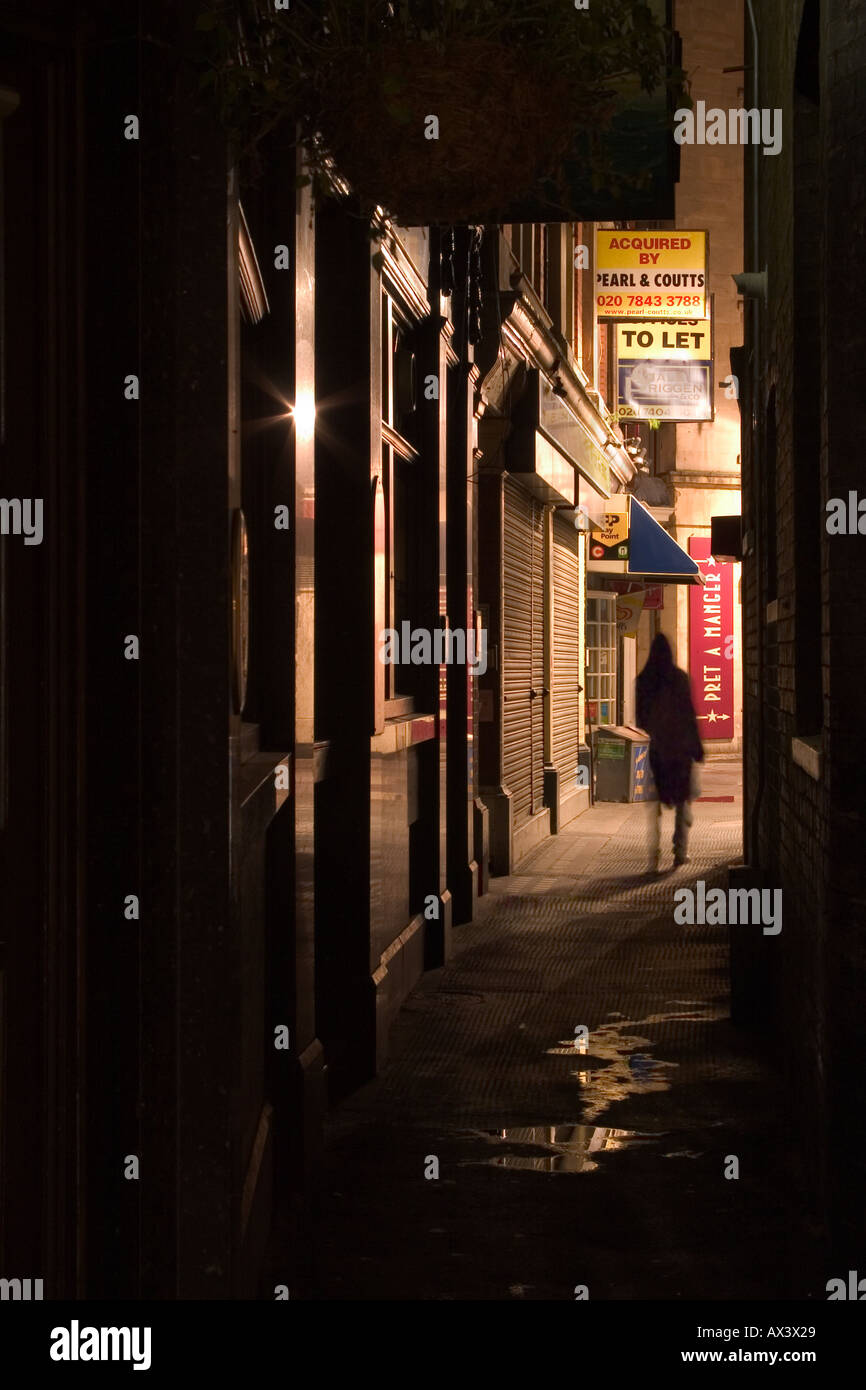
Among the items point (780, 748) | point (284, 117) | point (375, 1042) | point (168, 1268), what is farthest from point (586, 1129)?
point (284, 117)

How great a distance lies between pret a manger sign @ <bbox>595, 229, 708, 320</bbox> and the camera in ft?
69.2

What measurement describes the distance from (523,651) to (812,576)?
10477mm

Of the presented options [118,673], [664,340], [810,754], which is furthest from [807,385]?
[664,340]

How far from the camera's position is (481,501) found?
15.4m

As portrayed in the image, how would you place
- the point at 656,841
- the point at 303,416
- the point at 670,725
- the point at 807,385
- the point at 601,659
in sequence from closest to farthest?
the point at 303,416 → the point at 807,385 → the point at 670,725 → the point at 656,841 → the point at 601,659

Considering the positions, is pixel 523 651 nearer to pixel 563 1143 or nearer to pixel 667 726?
pixel 667 726

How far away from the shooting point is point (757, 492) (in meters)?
10.9

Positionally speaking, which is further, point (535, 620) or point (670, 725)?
point (535, 620)

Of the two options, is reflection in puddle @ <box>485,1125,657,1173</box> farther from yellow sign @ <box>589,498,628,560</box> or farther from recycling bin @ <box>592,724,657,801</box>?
yellow sign @ <box>589,498,628,560</box>

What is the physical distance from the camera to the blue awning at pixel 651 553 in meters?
23.0

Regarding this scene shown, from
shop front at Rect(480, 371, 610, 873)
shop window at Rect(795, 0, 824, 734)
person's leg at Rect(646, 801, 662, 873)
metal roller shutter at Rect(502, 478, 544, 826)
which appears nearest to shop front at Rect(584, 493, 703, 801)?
shop front at Rect(480, 371, 610, 873)

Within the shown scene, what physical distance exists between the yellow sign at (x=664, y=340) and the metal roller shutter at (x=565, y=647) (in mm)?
2860

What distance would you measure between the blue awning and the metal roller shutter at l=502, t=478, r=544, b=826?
13.5ft

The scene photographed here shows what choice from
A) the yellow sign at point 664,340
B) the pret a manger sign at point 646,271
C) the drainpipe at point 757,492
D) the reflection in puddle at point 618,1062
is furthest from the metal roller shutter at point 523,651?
the reflection in puddle at point 618,1062
